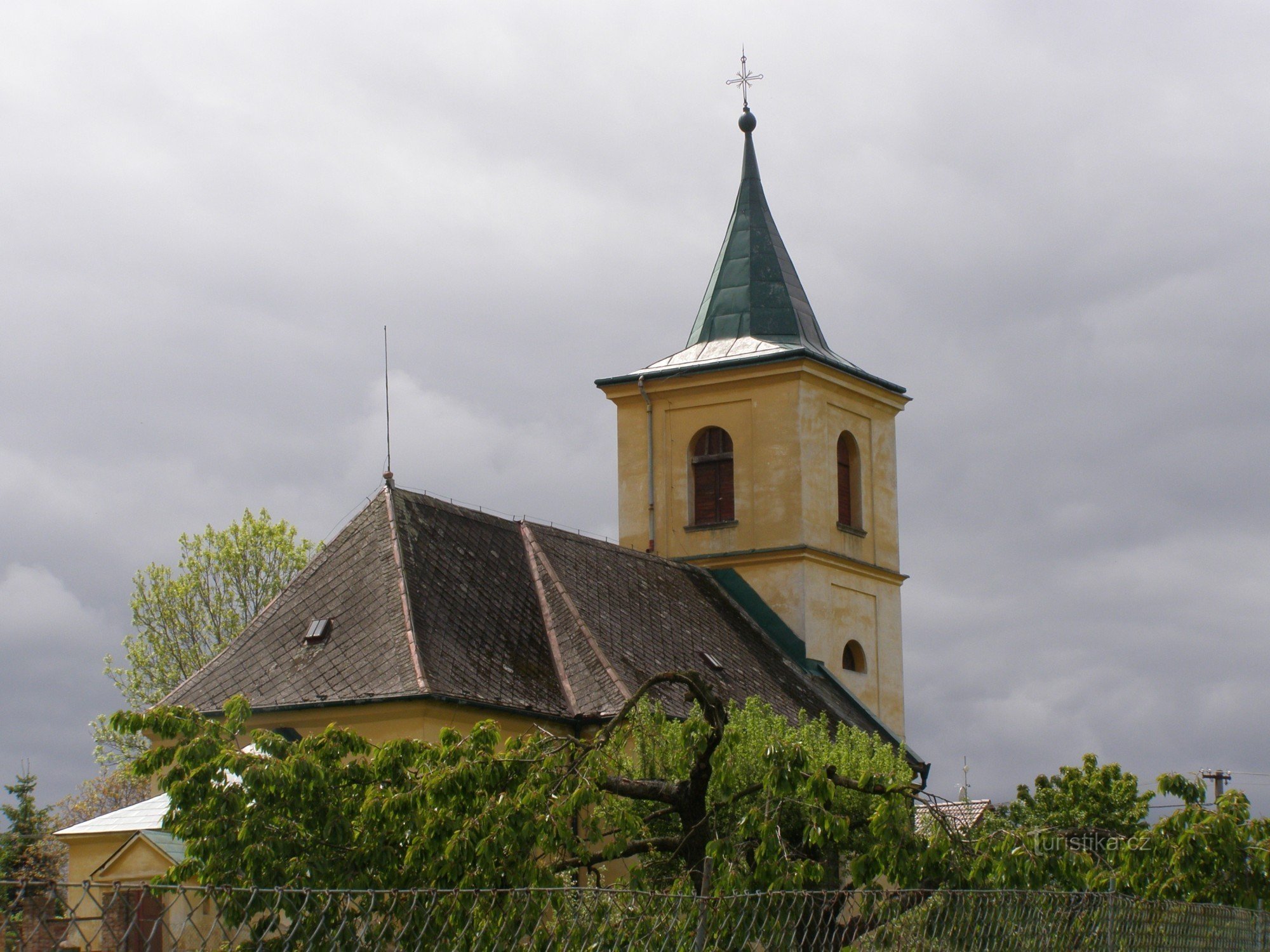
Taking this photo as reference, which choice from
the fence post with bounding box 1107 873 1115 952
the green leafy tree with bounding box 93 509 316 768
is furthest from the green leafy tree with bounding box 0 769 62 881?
the fence post with bounding box 1107 873 1115 952

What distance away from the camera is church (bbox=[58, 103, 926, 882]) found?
877 inches

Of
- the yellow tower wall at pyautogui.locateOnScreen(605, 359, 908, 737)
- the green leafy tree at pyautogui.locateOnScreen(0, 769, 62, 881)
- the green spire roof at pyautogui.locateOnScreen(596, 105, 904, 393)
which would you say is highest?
the green spire roof at pyautogui.locateOnScreen(596, 105, 904, 393)

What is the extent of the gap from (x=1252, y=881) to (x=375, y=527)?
15.7m

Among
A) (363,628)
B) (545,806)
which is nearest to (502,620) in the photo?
(363,628)

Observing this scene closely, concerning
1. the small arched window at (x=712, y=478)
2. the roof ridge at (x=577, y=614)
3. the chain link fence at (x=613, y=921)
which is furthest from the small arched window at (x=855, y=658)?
the chain link fence at (x=613, y=921)

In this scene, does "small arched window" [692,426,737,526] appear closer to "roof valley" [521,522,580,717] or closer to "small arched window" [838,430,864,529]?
"small arched window" [838,430,864,529]

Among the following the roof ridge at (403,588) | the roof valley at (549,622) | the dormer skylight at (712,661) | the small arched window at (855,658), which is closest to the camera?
the roof ridge at (403,588)

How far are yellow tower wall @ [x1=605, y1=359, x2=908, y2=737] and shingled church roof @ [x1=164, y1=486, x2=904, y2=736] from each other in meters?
2.35

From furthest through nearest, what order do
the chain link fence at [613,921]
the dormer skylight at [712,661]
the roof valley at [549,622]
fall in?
the dormer skylight at [712,661] → the roof valley at [549,622] → the chain link fence at [613,921]

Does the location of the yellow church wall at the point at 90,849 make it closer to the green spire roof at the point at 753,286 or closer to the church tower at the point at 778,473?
the church tower at the point at 778,473

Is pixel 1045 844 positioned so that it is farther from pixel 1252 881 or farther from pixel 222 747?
pixel 222 747

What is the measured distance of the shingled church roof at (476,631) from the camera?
22469 mm

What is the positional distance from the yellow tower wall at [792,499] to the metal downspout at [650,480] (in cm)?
5

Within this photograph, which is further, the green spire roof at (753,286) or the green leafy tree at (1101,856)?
the green spire roof at (753,286)
